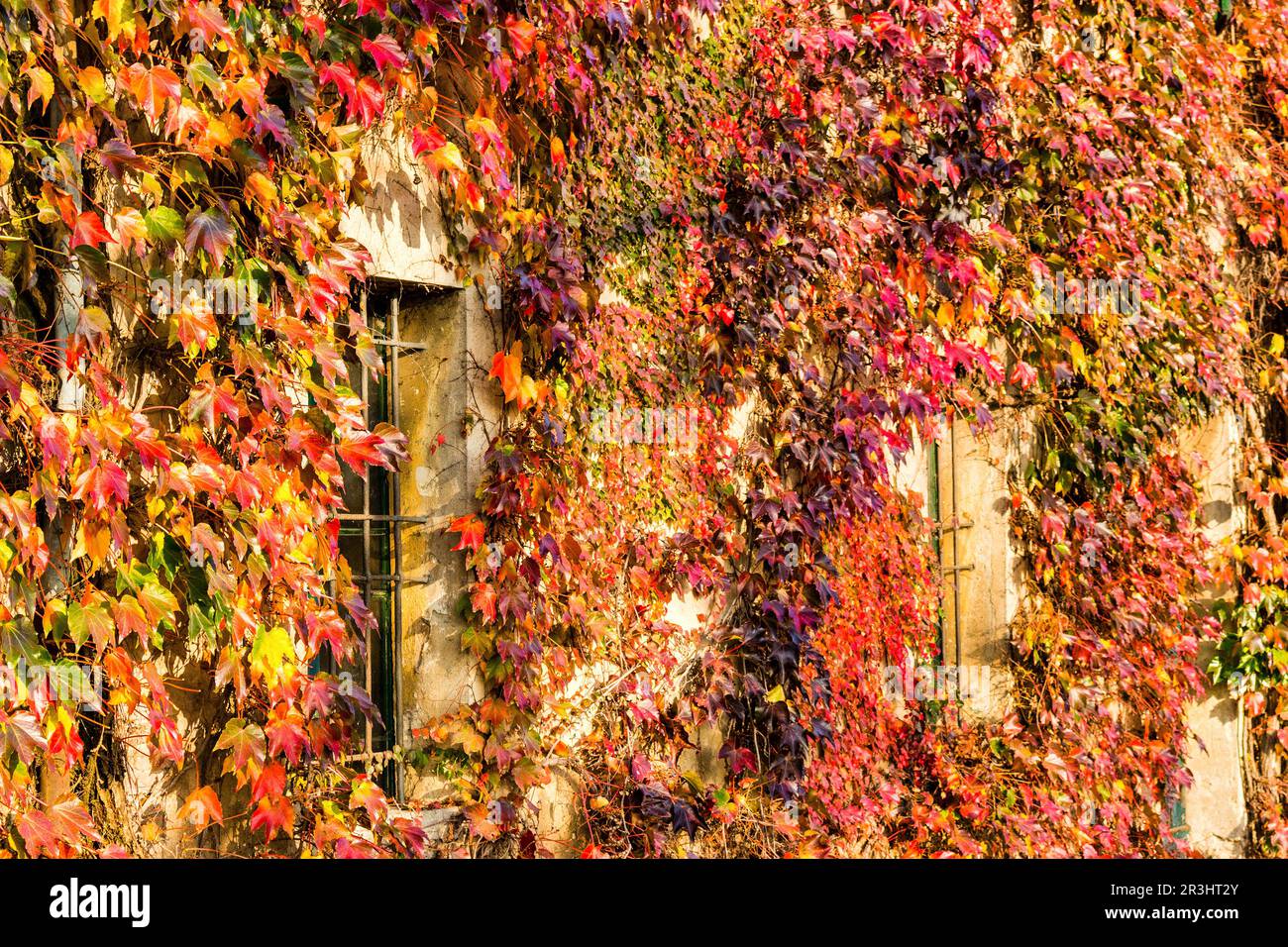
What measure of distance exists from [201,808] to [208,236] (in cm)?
140

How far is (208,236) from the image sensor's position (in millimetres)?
2949

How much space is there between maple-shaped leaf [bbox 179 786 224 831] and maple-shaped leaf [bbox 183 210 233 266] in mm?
1308

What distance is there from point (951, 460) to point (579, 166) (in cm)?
267

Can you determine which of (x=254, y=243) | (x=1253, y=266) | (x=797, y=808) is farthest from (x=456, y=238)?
(x=1253, y=266)

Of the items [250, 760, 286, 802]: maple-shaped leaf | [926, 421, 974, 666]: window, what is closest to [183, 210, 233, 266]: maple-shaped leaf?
[250, 760, 286, 802]: maple-shaped leaf

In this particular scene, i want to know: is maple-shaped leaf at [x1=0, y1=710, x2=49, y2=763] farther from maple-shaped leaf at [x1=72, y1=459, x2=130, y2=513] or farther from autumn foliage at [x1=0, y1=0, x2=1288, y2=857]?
maple-shaped leaf at [x1=72, y1=459, x2=130, y2=513]

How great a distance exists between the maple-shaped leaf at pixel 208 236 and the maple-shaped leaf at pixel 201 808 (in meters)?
1.31

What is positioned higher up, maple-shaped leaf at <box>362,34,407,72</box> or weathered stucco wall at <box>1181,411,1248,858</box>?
maple-shaped leaf at <box>362,34,407,72</box>

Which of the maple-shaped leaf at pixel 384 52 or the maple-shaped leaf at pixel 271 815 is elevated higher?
the maple-shaped leaf at pixel 384 52

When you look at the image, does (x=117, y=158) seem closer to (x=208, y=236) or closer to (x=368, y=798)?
(x=208, y=236)

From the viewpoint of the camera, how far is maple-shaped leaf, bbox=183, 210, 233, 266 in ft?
9.64

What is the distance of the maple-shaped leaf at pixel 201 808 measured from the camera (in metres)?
3.04

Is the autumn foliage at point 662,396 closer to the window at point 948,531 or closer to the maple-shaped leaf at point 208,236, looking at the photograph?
the maple-shaped leaf at point 208,236

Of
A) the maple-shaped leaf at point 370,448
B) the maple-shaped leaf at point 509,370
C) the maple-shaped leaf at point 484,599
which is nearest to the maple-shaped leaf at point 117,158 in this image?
the maple-shaped leaf at point 370,448
